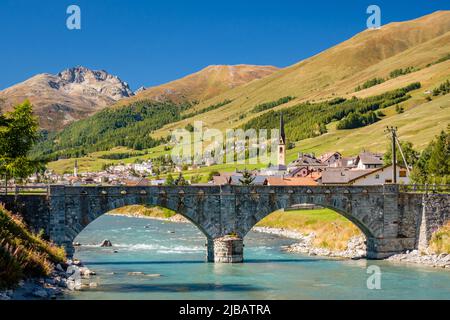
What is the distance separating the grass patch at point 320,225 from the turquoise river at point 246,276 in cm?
608

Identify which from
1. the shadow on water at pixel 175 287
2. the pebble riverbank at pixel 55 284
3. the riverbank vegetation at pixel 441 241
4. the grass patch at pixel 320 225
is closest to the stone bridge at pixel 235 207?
the riverbank vegetation at pixel 441 241

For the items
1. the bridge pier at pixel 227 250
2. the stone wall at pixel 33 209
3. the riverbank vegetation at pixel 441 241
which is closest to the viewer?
the stone wall at pixel 33 209

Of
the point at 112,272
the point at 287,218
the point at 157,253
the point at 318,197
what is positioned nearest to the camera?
the point at 112,272

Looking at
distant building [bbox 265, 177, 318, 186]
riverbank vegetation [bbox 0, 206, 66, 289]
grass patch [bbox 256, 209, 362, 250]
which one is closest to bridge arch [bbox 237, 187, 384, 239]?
grass patch [bbox 256, 209, 362, 250]

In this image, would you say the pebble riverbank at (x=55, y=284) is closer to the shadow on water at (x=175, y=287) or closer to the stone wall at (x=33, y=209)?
the shadow on water at (x=175, y=287)

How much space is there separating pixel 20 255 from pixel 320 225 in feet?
202

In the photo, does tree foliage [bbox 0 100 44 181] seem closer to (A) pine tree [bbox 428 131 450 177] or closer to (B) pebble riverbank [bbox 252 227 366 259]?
(B) pebble riverbank [bbox 252 227 366 259]

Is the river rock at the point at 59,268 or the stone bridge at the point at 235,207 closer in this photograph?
the river rock at the point at 59,268

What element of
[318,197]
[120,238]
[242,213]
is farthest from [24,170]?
[120,238]

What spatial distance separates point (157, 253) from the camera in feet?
244

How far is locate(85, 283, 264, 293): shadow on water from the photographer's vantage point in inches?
1873

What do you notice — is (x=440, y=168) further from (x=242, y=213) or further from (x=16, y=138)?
(x=16, y=138)

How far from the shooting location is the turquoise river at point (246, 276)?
155ft
